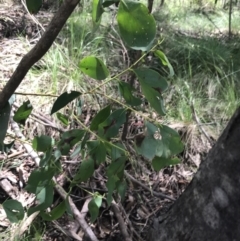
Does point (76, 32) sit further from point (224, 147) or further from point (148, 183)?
point (224, 147)

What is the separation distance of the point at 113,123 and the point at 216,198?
351mm

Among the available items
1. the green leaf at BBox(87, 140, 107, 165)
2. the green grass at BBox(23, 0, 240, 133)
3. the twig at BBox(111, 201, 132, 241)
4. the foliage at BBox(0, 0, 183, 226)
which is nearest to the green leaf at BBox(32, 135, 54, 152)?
the foliage at BBox(0, 0, 183, 226)

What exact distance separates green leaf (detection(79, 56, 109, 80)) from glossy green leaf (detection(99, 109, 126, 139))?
0.38 feet

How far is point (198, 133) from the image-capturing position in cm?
248

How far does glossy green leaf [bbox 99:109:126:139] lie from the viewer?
0.95m

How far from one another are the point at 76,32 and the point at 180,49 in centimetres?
80

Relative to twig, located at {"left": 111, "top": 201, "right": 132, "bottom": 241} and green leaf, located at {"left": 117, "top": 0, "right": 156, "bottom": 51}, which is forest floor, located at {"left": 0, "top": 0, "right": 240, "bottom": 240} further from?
green leaf, located at {"left": 117, "top": 0, "right": 156, "bottom": 51}

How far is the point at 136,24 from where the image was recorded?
0.67 metres

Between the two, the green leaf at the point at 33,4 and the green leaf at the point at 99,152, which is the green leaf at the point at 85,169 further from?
the green leaf at the point at 33,4

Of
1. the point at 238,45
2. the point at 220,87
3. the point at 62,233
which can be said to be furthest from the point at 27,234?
the point at 238,45

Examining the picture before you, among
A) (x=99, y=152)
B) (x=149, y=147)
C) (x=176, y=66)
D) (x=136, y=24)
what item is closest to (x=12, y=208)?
(x=99, y=152)

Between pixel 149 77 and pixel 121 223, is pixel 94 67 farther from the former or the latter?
pixel 121 223

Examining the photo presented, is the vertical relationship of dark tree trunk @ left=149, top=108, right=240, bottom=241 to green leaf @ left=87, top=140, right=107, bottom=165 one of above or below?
below

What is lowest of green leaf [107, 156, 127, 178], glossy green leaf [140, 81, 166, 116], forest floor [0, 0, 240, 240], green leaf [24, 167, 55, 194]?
forest floor [0, 0, 240, 240]
